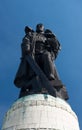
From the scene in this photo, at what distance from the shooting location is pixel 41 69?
16.4 meters

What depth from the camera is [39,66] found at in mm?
16516

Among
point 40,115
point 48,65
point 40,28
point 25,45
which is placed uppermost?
point 40,28

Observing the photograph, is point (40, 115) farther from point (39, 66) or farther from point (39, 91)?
point (39, 66)

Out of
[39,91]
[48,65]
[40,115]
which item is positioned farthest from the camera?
[48,65]

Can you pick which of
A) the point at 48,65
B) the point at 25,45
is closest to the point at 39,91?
the point at 48,65

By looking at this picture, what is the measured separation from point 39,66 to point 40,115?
10.5 feet

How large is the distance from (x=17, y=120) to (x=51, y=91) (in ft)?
6.36

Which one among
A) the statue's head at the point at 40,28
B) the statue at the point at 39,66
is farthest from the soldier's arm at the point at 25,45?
the statue's head at the point at 40,28

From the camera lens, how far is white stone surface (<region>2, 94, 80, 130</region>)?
44.2 ft

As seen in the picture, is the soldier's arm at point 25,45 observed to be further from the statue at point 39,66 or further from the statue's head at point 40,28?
the statue's head at point 40,28

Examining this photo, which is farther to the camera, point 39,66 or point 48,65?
point 39,66

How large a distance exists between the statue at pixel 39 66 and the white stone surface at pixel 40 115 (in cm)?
62

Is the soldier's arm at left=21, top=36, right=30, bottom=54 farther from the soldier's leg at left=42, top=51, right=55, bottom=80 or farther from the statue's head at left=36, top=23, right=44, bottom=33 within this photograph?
the statue's head at left=36, top=23, right=44, bottom=33

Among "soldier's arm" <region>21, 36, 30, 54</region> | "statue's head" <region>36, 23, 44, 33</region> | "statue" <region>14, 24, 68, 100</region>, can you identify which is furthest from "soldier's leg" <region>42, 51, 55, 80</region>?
"statue's head" <region>36, 23, 44, 33</region>
